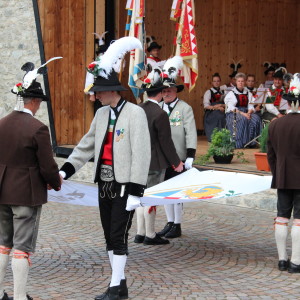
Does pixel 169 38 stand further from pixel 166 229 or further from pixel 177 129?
pixel 166 229

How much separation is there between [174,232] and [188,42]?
4330mm

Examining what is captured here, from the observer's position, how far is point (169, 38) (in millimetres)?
16656

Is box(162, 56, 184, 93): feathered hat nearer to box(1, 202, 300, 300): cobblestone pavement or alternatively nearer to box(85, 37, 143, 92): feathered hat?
box(1, 202, 300, 300): cobblestone pavement

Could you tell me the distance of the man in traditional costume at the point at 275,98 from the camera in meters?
14.2

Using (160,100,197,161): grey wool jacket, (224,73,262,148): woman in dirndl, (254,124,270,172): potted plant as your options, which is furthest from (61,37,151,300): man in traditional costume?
(224,73,262,148): woman in dirndl

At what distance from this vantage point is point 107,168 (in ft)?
19.4

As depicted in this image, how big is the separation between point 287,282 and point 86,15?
27.7ft

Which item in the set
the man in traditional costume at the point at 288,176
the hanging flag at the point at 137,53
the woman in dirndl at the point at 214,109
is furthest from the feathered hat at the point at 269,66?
the man in traditional costume at the point at 288,176

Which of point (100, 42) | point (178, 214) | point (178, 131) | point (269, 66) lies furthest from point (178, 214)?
point (269, 66)

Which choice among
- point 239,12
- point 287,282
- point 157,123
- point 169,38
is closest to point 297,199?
point 287,282

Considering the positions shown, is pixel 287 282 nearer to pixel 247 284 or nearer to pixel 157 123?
pixel 247 284

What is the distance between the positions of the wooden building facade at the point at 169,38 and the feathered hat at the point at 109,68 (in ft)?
24.7

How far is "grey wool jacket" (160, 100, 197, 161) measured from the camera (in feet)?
27.2

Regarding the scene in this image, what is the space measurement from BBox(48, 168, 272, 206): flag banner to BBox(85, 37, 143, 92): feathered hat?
1405 millimetres
